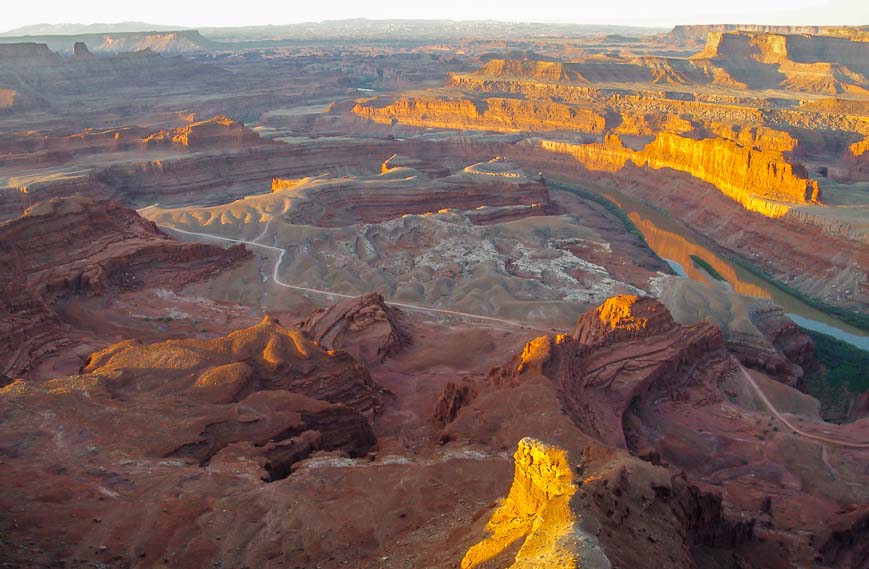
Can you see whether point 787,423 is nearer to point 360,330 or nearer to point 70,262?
point 360,330

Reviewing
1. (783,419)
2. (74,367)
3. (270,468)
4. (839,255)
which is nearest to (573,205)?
(839,255)

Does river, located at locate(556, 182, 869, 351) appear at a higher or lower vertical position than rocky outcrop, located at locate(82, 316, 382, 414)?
lower

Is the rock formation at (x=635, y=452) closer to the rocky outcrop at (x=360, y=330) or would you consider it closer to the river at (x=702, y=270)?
the rocky outcrop at (x=360, y=330)

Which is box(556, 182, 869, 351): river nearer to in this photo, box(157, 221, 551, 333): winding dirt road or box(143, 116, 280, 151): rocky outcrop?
box(157, 221, 551, 333): winding dirt road

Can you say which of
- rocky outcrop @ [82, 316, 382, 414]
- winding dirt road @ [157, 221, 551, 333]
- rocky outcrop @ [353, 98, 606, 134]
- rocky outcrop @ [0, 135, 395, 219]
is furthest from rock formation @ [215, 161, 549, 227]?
rocky outcrop @ [353, 98, 606, 134]

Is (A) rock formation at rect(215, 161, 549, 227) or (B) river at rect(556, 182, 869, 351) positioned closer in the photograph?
(B) river at rect(556, 182, 869, 351)

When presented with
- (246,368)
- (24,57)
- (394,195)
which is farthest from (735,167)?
(24,57)

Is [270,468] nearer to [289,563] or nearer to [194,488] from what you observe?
[194,488]

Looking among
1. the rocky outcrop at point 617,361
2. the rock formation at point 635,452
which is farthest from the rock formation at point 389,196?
the rock formation at point 635,452
